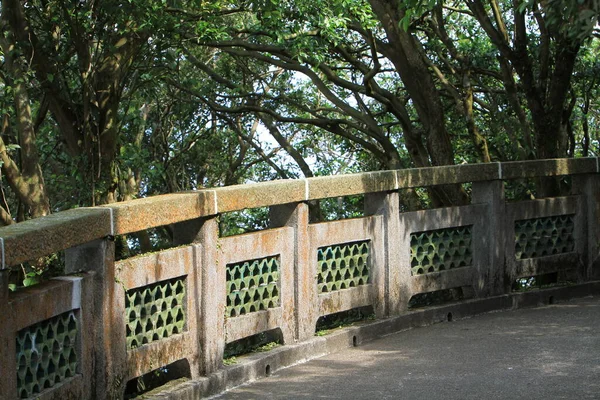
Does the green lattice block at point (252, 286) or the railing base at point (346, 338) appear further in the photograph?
the green lattice block at point (252, 286)

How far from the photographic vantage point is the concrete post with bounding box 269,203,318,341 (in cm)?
704

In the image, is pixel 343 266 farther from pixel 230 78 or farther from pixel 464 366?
pixel 230 78

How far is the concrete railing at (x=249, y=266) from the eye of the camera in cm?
477

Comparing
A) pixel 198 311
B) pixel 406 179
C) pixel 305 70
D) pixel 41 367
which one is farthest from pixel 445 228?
pixel 305 70

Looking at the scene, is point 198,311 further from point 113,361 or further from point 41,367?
point 41,367

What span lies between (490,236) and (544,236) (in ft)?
2.65

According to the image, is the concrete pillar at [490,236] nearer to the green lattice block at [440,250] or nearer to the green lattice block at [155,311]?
the green lattice block at [440,250]

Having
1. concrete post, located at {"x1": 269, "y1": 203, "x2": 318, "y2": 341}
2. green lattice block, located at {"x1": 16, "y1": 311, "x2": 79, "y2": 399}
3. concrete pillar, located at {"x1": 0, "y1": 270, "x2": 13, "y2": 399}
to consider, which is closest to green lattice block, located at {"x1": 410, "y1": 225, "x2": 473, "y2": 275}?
concrete post, located at {"x1": 269, "y1": 203, "x2": 318, "y2": 341}

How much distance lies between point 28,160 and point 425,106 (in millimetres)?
4538

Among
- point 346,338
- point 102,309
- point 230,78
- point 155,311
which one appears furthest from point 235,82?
point 102,309

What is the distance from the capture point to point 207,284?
20.4ft

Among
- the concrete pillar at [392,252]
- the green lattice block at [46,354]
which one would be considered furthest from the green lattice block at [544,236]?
the green lattice block at [46,354]

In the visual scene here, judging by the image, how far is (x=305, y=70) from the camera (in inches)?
559

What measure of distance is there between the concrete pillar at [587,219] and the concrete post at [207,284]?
446 centimetres
